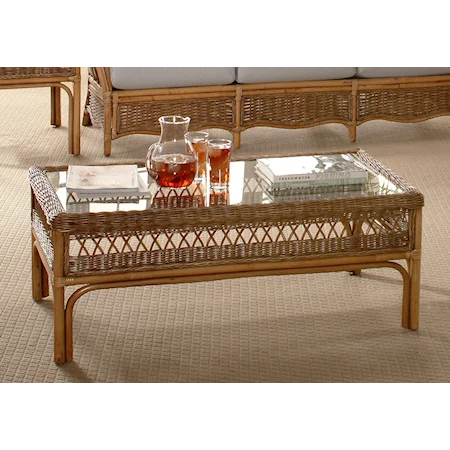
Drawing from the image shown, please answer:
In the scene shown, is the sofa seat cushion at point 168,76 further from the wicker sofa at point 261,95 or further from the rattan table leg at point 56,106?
the rattan table leg at point 56,106

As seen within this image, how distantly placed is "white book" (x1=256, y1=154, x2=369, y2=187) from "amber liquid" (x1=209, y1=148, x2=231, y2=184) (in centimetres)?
13

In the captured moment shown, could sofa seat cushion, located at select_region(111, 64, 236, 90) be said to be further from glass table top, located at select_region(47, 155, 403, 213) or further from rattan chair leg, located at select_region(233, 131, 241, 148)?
glass table top, located at select_region(47, 155, 403, 213)

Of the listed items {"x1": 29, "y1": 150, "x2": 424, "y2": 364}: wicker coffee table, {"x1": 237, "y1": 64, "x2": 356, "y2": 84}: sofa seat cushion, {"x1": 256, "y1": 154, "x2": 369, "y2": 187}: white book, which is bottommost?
{"x1": 29, "y1": 150, "x2": 424, "y2": 364}: wicker coffee table

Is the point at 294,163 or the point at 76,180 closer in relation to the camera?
the point at 76,180

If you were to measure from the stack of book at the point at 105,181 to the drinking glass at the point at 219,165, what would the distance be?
0.20m

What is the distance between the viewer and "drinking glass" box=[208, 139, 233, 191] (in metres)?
2.19

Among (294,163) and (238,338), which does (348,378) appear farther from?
(294,163)

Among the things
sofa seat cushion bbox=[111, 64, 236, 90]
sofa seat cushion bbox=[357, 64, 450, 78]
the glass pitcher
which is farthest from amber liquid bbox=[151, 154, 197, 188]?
sofa seat cushion bbox=[357, 64, 450, 78]

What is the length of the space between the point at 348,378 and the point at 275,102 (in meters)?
2.23

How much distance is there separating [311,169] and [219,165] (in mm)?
264

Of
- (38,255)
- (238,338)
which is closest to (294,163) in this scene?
(238,338)

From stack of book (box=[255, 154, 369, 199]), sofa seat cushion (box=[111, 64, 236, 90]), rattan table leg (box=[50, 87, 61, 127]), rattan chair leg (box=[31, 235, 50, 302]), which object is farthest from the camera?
rattan table leg (box=[50, 87, 61, 127])

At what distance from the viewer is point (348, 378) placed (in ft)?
6.52

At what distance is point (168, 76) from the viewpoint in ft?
12.2
